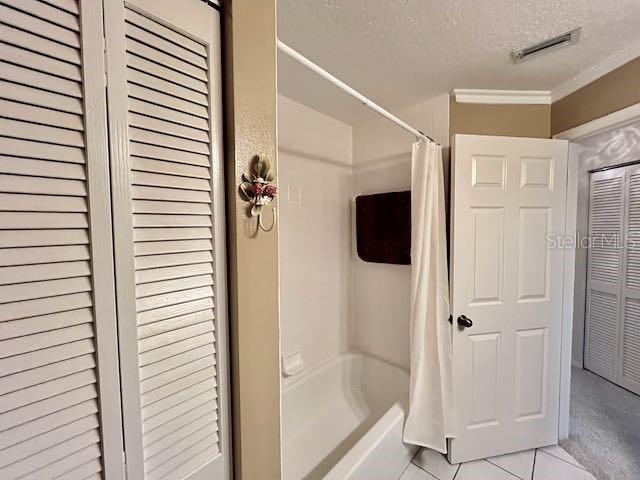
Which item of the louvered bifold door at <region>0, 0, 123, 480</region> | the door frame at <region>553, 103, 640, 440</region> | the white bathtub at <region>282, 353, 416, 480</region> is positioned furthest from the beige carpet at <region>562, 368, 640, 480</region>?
the louvered bifold door at <region>0, 0, 123, 480</region>

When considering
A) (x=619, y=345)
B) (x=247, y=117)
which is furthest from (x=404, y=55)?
(x=619, y=345)

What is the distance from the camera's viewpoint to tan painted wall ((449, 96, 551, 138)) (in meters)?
1.80

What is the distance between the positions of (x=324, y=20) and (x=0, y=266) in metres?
1.33

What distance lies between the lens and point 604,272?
266 centimetres

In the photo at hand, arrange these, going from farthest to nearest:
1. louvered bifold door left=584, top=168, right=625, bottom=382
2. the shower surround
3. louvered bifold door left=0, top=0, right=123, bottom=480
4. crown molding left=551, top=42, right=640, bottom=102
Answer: louvered bifold door left=584, top=168, right=625, bottom=382 < the shower surround < crown molding left=551, top=42, right=640, bottom=102 < louvered bifold door left=0, top=0, right=123, bottom=480

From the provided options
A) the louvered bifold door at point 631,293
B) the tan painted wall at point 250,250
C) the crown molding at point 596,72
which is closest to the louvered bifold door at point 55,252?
the tan painted wall at point 250,250

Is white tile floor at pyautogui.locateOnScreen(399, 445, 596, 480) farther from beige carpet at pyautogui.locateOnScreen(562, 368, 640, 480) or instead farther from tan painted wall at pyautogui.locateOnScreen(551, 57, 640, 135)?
tan painted wall at pyautogui.locateOnScreen(551, 57, 640, 135)

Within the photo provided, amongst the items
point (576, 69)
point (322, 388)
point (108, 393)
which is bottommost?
point (322, 388)

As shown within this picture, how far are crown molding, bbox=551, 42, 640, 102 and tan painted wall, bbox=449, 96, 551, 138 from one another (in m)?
0.11

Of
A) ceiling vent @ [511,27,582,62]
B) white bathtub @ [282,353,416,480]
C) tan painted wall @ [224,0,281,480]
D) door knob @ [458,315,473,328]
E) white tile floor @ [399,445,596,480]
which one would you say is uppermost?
ceiling vent @ [511,27,582,62]

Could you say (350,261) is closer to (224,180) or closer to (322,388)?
(322,388)

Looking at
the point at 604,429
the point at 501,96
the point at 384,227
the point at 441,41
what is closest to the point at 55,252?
the point at 441,41

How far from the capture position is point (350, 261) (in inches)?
95.6

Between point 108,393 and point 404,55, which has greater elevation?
point 404,55
